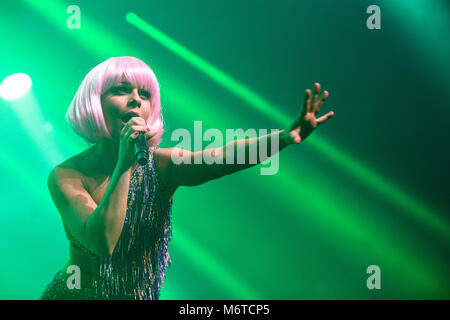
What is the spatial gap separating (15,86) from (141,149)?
81.1 inches

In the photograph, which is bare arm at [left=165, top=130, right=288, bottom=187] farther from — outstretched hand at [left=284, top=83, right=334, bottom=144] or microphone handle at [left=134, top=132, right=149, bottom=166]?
microphone handle at [left=134, top=132, right=149, bottom=166]

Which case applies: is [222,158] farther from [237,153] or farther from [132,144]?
[132,144]

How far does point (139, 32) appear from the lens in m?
2.80

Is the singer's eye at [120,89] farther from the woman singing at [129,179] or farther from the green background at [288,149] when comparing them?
the green background at [288,149]

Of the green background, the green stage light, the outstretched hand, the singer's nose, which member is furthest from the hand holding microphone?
the green stage light

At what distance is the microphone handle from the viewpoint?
3.30 ft

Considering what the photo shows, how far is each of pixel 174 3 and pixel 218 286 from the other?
6.92 ft

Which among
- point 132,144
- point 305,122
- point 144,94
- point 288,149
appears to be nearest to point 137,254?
point 132,144

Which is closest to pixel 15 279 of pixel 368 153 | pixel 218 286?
pixel 218 286

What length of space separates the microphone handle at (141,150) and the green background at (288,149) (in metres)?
1.69

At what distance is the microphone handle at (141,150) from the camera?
3.30 feet

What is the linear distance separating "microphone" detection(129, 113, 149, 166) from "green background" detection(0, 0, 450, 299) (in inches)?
66.4

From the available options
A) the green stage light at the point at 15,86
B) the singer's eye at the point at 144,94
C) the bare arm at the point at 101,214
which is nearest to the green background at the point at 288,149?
the green stage light at the point at 15,86

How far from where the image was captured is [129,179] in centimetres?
116
